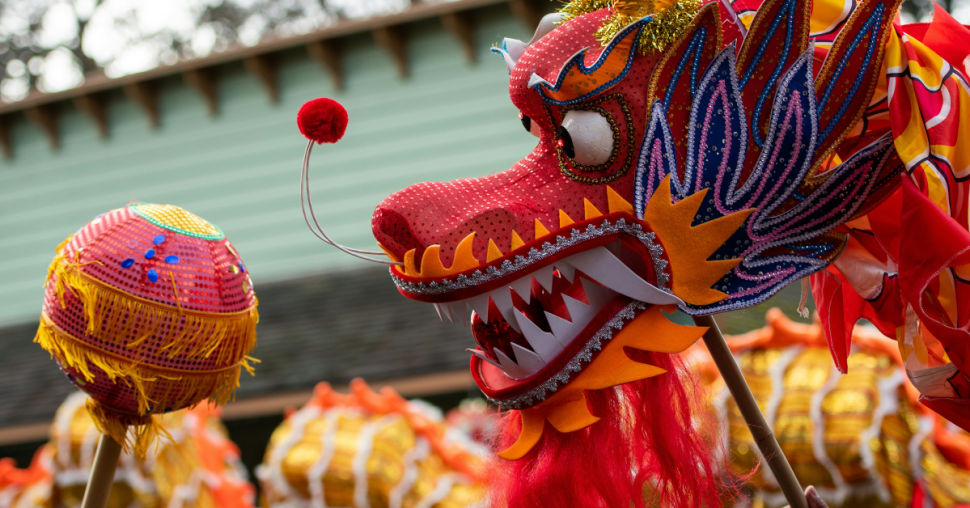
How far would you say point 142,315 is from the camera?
129 centimetres

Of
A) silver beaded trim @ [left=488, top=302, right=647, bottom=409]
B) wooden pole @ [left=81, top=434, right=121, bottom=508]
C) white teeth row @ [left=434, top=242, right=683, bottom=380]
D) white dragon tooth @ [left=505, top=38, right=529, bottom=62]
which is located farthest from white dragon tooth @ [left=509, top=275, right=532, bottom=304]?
wooden pole @ [left=81, top=434, right=121, bottom=508]

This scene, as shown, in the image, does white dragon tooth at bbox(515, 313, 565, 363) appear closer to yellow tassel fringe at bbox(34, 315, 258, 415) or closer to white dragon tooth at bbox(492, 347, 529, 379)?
white dragon tooth at bbox(492, 347, 529, 379)

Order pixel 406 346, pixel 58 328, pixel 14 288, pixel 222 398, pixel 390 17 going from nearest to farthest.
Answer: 1. pixel 58 328
2. pixel 222 398
3. pixel 406 346
4. pixel 390 17
5. pixel 14 288

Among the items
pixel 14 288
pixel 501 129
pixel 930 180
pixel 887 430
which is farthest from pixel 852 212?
pixel 14 288

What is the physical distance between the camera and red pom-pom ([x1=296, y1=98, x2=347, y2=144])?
3.85 feet

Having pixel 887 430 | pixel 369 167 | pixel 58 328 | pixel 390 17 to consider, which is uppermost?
pixel 58 328

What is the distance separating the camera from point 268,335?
5895mm

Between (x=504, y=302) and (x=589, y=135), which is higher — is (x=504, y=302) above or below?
below

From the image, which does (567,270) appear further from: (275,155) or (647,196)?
(275,155)

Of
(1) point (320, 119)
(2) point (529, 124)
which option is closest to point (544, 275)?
(2) point (529, 124)

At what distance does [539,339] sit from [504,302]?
0.23 feet

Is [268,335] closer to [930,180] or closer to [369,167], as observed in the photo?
[369,167]

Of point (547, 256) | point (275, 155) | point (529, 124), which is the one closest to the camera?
point (547, 256)

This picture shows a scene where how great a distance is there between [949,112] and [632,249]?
0.47 metres
